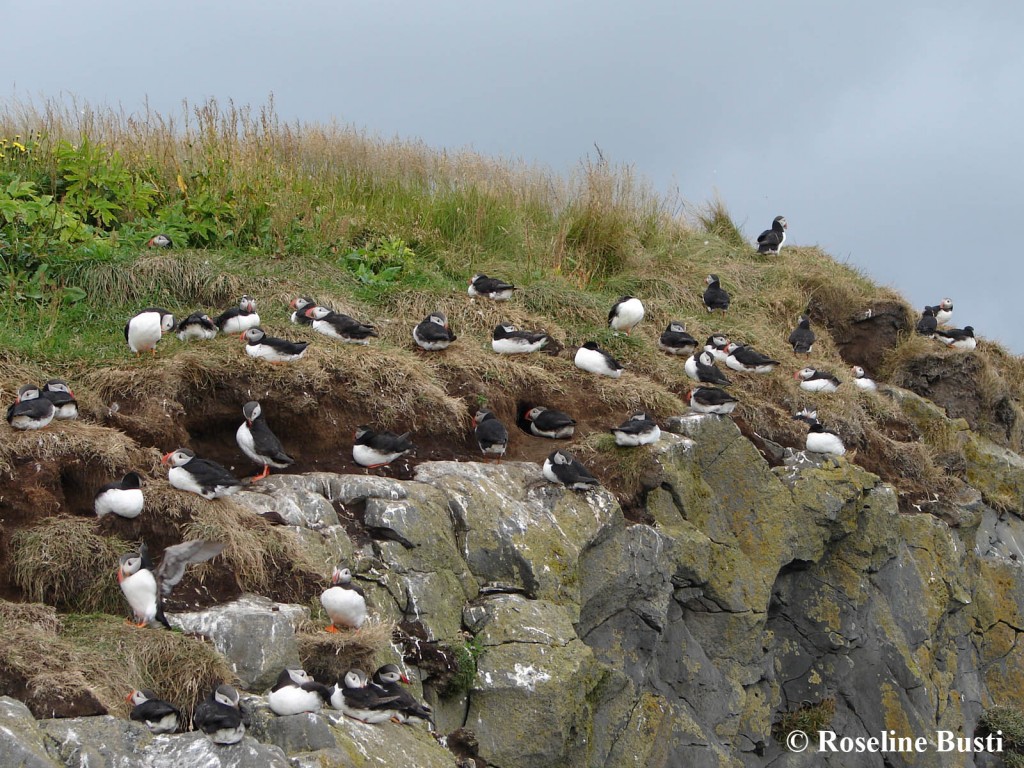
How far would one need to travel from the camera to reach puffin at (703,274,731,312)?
15.2m

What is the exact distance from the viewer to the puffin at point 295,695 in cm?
592

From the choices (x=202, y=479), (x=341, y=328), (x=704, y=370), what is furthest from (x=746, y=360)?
(x=202, y=479)

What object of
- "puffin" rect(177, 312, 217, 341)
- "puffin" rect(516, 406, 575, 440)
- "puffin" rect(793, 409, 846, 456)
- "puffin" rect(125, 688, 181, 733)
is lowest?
"puffin" rect(793, 409, 846, 456)

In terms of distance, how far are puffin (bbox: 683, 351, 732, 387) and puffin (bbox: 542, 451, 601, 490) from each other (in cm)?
326

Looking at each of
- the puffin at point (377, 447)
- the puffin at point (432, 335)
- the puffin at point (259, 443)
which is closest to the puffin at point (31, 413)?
the puffin at point (259, 443)

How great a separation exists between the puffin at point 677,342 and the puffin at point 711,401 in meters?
1.79

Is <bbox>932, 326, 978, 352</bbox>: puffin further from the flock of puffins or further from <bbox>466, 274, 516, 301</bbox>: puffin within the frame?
<bbox>466, 274, 516, 301</bbox>: puffin

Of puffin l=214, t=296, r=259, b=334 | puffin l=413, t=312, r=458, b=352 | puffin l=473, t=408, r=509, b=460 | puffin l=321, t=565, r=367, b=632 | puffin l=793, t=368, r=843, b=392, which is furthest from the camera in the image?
puffin l=793, t=368, r=843, b=392

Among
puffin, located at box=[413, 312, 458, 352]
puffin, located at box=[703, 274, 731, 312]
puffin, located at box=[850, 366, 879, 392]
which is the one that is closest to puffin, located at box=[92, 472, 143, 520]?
puffin, located at box=[413, 312, 458, 352]

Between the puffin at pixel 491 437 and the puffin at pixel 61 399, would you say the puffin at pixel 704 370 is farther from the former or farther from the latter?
the puffin at pixel 61 399

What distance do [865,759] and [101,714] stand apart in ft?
28.4

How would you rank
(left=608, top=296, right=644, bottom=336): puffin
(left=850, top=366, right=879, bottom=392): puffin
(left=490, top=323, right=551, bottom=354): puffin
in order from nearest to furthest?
(left=490, top=323, right=551, bottom=354): puffin, (left=608, top=296, right=644, bottom=336): puffin, (left=850, top=366, right=879, bottom=392): puffin

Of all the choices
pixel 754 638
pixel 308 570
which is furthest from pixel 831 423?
pixel 308 570

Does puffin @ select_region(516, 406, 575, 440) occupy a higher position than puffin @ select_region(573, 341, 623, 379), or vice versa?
puffin @ select_region(573, 341, 623, 379)
